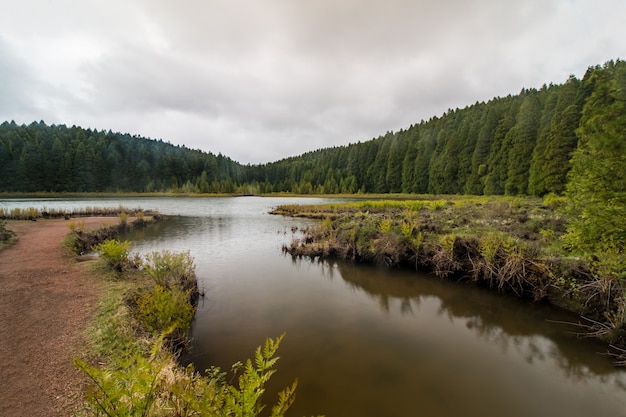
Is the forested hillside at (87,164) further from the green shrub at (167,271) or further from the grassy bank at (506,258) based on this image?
the green shrub at (167,271)

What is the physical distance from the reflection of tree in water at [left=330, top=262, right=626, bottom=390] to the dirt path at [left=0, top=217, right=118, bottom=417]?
8.65 metres

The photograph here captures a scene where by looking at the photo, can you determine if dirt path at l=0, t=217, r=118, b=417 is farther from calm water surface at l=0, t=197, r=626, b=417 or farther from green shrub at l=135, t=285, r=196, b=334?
calm water surface at l=0, t=197, r=626, b=417

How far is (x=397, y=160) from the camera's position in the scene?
9588 cm

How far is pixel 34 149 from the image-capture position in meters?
103

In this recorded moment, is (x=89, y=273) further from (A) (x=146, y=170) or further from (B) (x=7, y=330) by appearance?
(A) (x=146, y=170)

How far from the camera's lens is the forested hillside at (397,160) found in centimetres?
4319

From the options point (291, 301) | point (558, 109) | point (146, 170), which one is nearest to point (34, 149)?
point (146, 170)

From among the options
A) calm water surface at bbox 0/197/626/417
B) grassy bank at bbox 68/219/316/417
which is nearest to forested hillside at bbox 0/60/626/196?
calm water surface at bbox 0/197/626/417

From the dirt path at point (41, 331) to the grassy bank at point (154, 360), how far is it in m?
0.34

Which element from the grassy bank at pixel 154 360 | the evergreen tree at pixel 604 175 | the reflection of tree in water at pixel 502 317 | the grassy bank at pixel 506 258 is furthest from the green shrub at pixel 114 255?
the evergreen tree at pixel 604 175

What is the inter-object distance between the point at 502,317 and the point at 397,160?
302 ft

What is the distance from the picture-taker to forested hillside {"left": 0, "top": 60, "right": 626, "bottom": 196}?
142 ft

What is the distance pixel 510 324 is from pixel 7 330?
43.5 feet

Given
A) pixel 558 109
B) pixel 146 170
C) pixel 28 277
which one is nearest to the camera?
pixel 28 277
